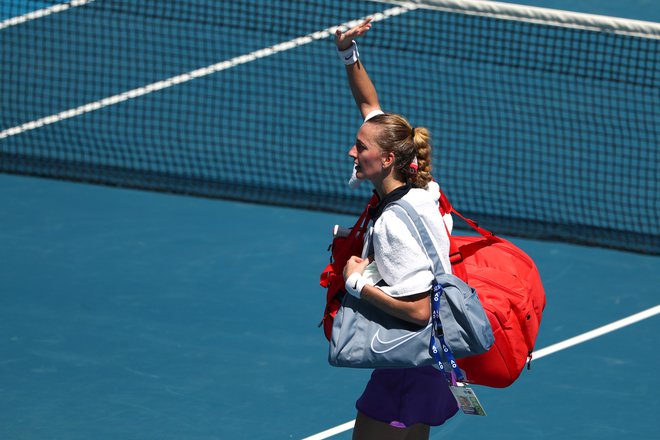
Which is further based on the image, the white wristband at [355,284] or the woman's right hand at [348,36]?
the woman's right hand at [348,36]

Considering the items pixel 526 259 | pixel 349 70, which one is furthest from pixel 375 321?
pixel 349 70

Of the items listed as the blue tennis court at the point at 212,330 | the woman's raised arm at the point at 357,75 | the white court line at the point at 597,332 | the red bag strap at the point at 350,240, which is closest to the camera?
the red bag strap at the point at 350,240

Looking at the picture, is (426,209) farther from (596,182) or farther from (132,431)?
(596,182)

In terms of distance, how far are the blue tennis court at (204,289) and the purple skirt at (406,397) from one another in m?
1.79

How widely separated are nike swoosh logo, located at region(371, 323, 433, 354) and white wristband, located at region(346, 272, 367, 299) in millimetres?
181

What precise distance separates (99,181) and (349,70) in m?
4.48

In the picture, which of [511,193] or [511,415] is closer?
[511,415]

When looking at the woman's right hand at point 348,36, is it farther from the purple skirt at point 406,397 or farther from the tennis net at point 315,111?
the tennis net at point 315,111

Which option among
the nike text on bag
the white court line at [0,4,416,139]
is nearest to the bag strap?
the nike text on bag

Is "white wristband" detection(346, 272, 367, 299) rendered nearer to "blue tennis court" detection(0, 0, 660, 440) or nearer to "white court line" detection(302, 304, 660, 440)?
"blue tennis court" detection(0, 0, 660, 440)

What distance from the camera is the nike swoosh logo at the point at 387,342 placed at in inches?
175

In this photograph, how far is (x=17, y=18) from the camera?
1282cm

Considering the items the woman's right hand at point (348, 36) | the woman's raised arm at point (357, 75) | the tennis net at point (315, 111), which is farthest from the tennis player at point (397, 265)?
the tennis net at point (315, 111)

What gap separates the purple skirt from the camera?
15.4 feet
